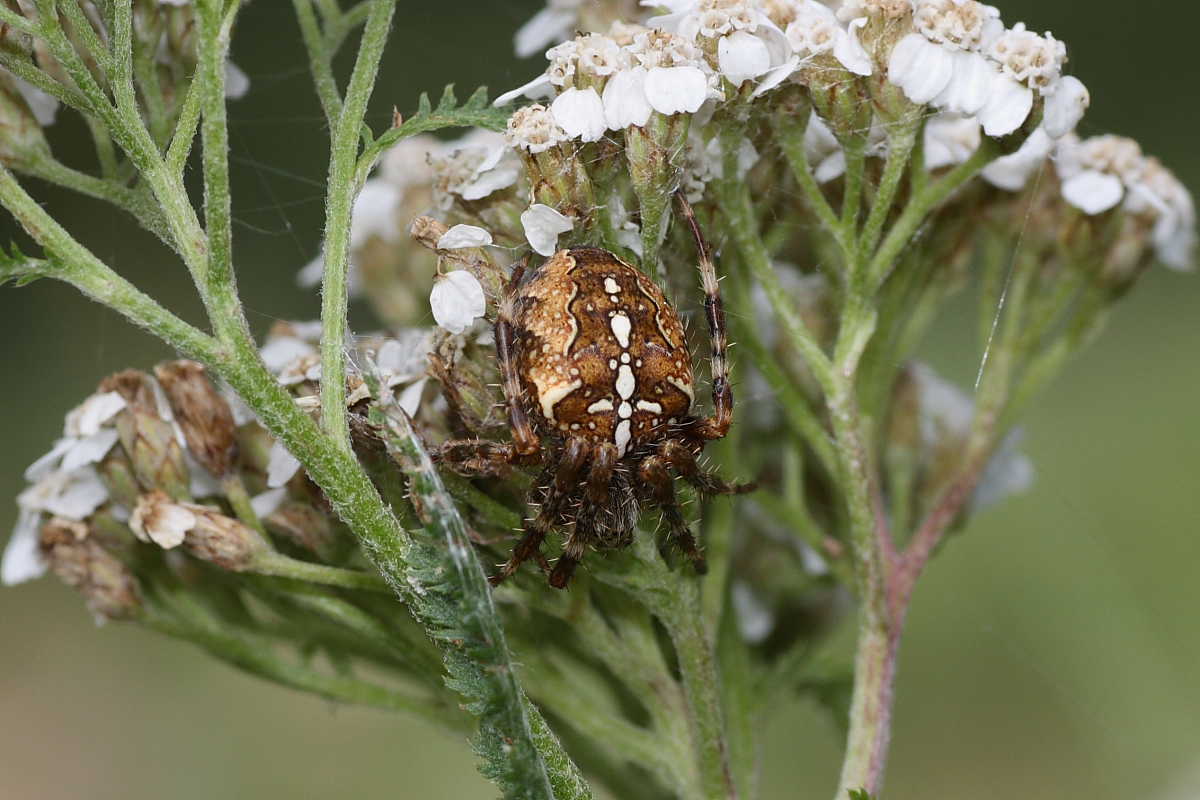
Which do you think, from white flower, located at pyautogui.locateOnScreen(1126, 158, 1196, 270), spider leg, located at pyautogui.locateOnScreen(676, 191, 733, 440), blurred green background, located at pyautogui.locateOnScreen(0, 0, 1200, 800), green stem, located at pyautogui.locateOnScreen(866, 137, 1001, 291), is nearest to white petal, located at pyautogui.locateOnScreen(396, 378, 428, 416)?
spider leg, located at pyautogui.locateOnScreen(676, 191, 733, 440)

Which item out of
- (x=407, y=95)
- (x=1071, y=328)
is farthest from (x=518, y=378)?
(x=407, y=95)

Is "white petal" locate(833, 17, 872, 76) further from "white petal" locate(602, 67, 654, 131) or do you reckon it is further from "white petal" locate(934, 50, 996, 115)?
"white petal" locate(602, 67, 654, 131)

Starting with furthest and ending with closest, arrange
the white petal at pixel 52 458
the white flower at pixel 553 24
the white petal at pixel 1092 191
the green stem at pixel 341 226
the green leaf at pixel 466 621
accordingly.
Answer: the white flower at pixel 553 24
the white petal at pixel 1092 191
the white petal at pixel 52 458
the green stem at pixel 341 226
the green leaf at pixel 466 621

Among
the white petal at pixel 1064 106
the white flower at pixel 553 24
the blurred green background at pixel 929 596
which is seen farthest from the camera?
the blurred green background at pixel 929 596

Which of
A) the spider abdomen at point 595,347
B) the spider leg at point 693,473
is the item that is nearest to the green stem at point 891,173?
the spider abdomen at point 595,347

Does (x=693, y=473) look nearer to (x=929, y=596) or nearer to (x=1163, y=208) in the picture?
(x=1163, y=208)

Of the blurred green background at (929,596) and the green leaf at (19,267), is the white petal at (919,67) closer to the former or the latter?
the green leaf at (19,267)
